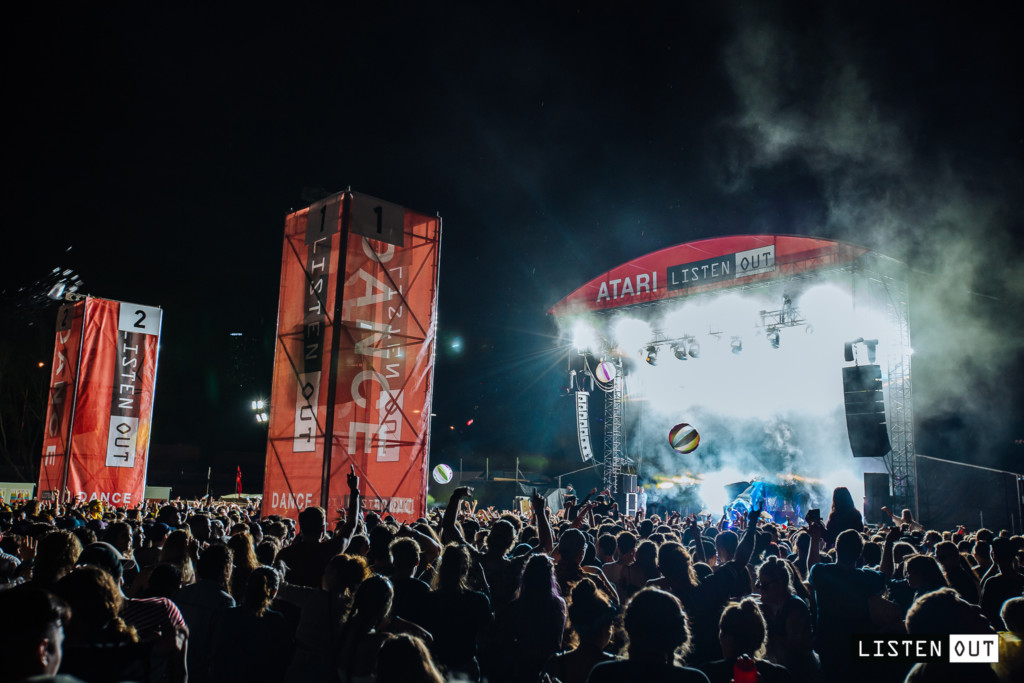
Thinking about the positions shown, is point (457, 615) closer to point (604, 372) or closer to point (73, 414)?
point (73, 414)

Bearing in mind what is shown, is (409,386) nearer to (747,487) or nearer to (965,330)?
(747,487)

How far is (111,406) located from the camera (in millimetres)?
18062

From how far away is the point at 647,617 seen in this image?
281 cm

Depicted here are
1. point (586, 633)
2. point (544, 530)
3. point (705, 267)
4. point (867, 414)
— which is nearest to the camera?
point (586, 633)

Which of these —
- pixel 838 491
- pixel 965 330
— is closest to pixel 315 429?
pixel 838 491

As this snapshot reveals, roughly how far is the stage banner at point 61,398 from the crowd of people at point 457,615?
1368 cm

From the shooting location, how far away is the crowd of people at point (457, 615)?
9.18ft

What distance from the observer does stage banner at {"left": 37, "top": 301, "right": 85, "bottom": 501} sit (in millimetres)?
17578

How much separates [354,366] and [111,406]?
33.9 feet

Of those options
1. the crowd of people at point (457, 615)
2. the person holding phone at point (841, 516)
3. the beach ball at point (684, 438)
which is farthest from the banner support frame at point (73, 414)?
the person holding phone at point (841, 516)

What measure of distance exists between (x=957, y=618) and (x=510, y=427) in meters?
32.3

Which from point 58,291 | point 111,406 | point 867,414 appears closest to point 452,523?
point 867,414

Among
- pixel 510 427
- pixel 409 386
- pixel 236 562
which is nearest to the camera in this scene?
pixel 236 562

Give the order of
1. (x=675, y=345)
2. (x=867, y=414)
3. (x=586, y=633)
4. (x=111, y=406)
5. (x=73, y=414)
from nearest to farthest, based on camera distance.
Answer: (x=586, y=633) < (x=867, y=414) < (x=73, y=414) < (x=111, y=406) < (x=675, y=345)
